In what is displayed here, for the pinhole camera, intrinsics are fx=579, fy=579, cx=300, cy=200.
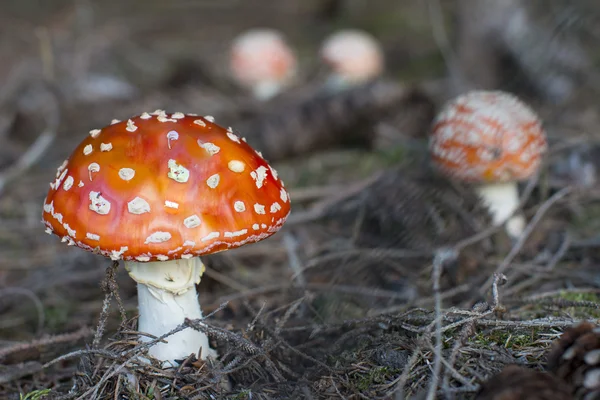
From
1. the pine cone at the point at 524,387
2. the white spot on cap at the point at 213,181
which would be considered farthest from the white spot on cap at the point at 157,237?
the pine cone at the point at 524,387

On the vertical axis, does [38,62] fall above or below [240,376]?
above

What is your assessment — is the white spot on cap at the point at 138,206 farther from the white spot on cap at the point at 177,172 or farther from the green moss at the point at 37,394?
the green moss at the point at 37,394

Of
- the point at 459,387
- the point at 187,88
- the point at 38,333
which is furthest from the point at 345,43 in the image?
the point at 459,387

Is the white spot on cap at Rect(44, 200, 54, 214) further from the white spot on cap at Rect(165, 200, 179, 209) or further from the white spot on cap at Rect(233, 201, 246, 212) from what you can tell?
the white spot on cap at Rect(233, 201, 246, 212)

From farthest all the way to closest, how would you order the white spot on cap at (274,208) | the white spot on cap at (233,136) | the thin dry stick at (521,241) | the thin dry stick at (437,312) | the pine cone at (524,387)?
the thin dry stick at (521,241) < the white spot on cap at (233,136) < the white spot on cap at (274,208) < the thin dry stick at (437,312) < the pine cone at (524,387)

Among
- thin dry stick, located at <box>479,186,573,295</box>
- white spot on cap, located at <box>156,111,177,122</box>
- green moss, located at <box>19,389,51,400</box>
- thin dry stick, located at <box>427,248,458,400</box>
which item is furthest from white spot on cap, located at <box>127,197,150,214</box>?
thin dry stick, located at <box>479,186,573,295</box>

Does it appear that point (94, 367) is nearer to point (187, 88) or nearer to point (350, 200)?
point (350, 200)

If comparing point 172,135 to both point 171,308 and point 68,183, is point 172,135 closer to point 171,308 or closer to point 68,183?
point 68,183

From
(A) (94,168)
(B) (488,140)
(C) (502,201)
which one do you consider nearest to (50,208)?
(A) (94,168)
